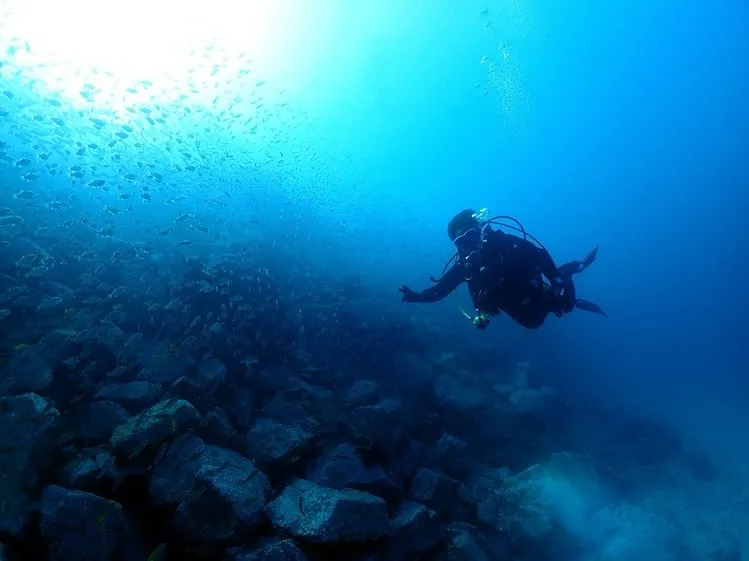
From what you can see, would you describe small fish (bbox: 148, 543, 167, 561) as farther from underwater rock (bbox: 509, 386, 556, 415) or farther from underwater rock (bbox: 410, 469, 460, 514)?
underwater rock (bbox: 509, 386, 556, 415)

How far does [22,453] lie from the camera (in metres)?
4.50

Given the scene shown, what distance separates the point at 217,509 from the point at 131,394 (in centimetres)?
303

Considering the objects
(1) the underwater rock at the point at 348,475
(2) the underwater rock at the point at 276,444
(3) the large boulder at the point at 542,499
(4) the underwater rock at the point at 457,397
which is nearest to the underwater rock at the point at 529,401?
(4) the underwater rock at the point at 457,397

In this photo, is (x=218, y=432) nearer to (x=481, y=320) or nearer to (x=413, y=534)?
(x=413, y=534)

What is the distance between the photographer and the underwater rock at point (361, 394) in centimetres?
920

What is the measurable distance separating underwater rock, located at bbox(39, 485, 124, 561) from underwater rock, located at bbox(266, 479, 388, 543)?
66.1 inches

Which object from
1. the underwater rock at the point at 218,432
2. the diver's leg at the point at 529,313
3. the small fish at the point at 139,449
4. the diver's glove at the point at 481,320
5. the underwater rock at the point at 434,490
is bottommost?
the small fish at the point at 139,449

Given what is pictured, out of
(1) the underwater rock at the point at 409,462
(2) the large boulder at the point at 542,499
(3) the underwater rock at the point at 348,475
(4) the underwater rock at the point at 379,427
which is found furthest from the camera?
(4) the underwater rock at the point at 379,427

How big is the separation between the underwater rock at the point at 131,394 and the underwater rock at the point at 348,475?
3006mm

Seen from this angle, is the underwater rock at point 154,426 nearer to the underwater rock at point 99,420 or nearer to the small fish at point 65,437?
the underwater rock at point 99,420

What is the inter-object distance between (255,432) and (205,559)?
82.8 inches

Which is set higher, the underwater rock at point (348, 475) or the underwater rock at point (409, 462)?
the underwater rock at point (409, 462)

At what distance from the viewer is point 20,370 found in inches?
238

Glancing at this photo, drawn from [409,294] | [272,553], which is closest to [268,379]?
[409,294]
